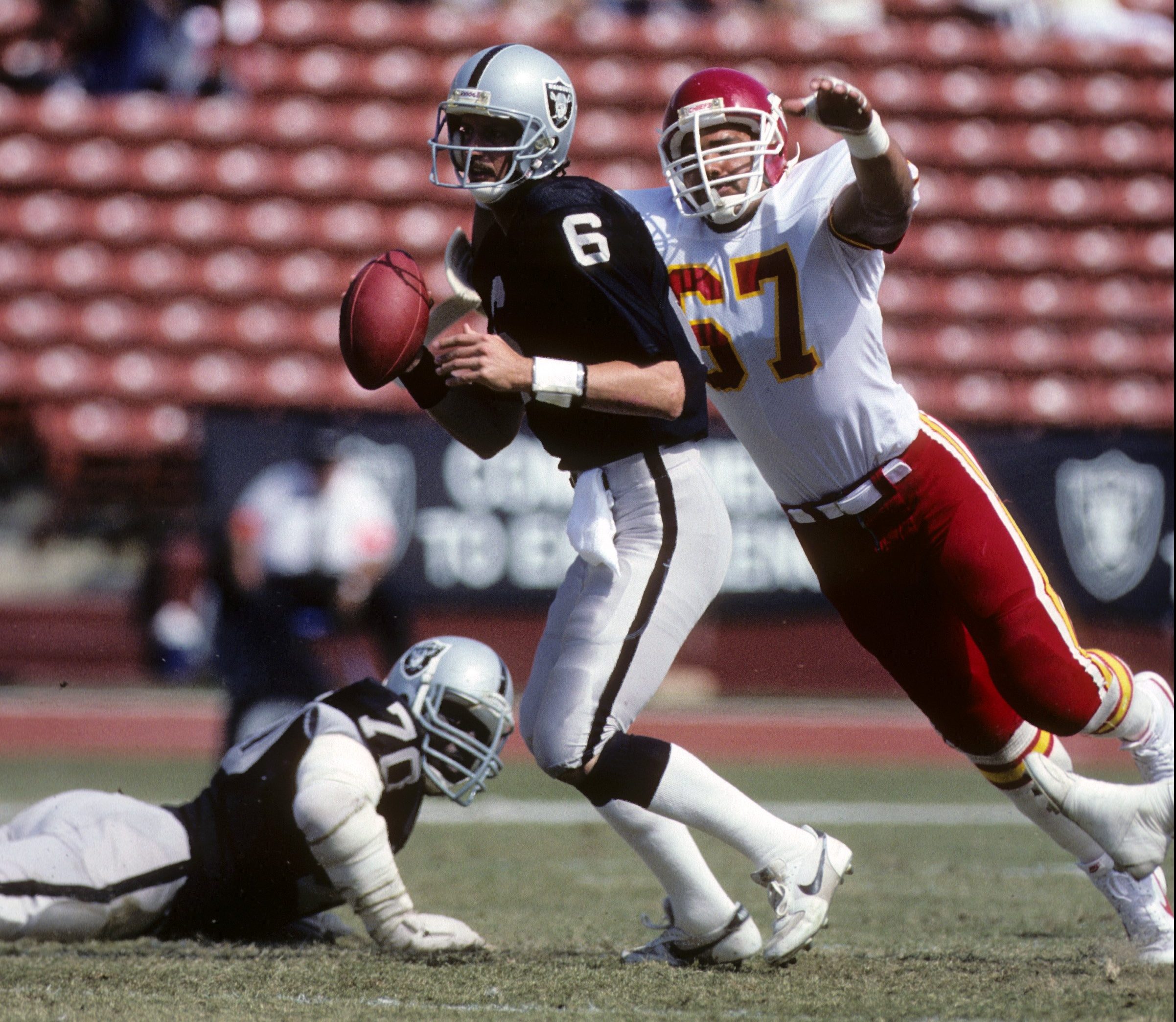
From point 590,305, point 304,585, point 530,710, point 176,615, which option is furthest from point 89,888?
point 176,615

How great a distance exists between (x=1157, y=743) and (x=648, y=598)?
3.57 ft

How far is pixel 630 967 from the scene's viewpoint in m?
3.02

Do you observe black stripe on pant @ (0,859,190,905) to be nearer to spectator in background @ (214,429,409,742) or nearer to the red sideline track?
spectator in background @ (214,429,409,742)

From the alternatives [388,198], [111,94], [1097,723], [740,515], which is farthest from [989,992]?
[111,94]

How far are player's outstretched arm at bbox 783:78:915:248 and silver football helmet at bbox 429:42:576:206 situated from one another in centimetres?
54

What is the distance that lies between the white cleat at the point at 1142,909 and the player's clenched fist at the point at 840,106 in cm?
155

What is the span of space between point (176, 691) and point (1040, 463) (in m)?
4.25

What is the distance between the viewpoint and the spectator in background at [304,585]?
540 cm

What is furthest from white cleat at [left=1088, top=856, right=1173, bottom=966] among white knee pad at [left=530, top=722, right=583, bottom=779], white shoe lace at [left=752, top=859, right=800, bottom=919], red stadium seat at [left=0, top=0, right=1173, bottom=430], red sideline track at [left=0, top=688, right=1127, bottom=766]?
red stadium seat at [left=0, top=0, right=1173, bottom=430]

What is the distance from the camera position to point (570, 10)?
1021cm

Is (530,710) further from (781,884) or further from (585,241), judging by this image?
(585,241)

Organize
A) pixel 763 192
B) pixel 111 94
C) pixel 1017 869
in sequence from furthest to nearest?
pixel 111 94, pixel 1017 869, pixel 763 192

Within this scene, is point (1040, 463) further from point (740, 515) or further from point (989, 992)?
point (989, 992)

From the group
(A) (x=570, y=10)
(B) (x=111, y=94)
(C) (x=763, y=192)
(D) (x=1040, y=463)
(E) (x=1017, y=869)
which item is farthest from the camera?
(A) (x=570, y=10)
